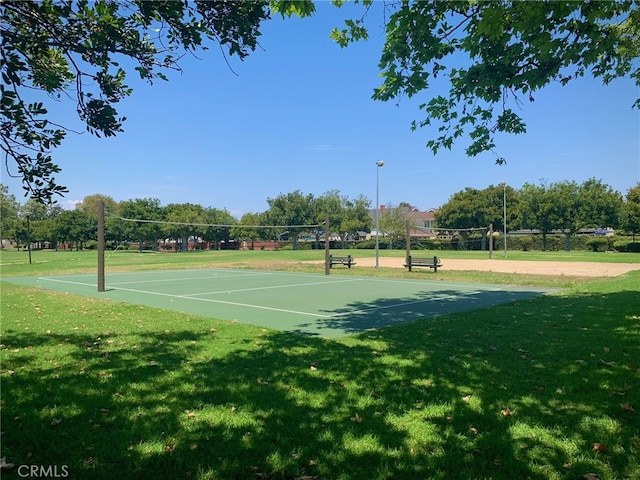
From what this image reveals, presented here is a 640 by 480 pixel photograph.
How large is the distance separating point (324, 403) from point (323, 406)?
75mm

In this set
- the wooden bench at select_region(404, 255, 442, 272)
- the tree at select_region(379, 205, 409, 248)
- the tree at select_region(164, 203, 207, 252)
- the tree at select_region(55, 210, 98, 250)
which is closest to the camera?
the wooden bench at select_region(404, 255, 442, 272)

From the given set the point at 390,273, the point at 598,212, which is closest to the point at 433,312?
the point at 390,273

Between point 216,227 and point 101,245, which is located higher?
point 216,227

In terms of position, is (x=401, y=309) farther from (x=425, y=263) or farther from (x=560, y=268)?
(x=560, y=268)

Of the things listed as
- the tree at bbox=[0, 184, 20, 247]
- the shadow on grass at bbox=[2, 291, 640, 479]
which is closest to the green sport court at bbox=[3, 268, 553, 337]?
the shadow on grass at bbox=[2, 291, 640, 479]

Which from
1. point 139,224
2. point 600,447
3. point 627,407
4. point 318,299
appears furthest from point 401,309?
point 139,224

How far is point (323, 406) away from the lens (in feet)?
14.3

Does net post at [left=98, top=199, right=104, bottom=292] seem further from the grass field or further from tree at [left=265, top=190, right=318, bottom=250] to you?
tree at [left=265, top=190, right=318, bottom=250]

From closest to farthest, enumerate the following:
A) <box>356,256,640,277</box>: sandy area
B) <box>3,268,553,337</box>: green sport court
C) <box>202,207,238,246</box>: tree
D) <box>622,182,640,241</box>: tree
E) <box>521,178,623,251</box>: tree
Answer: <box>3,268,553,337</box>: green sport court < <box>356,256,640,277</box>: sandy area < <box>622,182,640,241</box>: tree < <box>521,178,623,251</box>: tree < <box>202,207,238,246</box>: tree

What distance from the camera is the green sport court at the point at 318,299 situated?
9.77m

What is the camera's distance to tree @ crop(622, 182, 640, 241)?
168ft

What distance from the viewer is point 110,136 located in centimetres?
404

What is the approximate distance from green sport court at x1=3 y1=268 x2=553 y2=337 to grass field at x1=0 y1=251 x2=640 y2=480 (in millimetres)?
1889

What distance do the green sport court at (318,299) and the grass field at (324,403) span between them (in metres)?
1.89
